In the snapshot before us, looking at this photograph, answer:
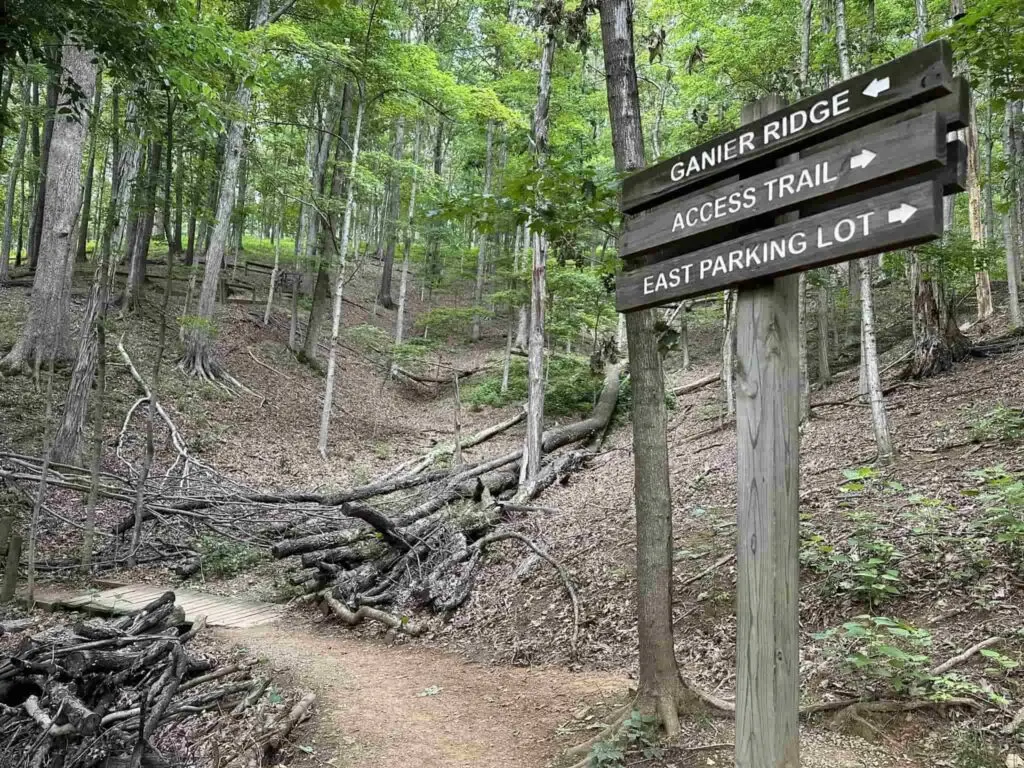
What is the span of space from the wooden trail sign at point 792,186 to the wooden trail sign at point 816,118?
0.26 ft

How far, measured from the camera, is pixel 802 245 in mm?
2252

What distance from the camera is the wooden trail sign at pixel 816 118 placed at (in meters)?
2.03

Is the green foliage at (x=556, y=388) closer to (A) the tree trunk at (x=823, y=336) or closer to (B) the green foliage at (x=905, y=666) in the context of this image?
(A) the tree trunk at (x=823, y=336)

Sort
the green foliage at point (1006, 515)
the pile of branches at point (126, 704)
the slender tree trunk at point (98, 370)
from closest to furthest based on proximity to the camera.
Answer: the pile of branches at point (126, 704) → the green foliage at point (1006, 515) → the slender tree trunk at point (98, 370)

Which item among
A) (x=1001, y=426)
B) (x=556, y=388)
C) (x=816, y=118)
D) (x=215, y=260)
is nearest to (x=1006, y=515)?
(x=1001, y=426)

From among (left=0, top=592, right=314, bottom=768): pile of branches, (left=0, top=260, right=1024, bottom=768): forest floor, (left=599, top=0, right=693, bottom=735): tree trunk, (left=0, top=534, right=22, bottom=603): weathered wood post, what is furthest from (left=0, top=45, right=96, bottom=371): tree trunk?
(left=599, top=0, right=693, bottom=735): tree trunk

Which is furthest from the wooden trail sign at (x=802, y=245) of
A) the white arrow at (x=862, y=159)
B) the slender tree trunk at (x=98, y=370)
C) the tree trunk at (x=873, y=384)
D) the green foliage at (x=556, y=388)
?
the green foliage at (x=556, y=388)

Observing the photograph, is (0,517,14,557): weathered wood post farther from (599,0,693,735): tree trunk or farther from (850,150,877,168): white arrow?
(850,150,877,168): white arrow

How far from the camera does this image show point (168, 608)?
6.55 meters

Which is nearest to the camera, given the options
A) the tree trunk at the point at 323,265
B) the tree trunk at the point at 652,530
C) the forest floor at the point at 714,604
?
the forest floor at the point at 714,604

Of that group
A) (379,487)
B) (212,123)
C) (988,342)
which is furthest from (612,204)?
(988,342)

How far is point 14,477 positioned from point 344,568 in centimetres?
502

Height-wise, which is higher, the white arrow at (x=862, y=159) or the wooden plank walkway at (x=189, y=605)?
the white arrow at (x=862, y=159)

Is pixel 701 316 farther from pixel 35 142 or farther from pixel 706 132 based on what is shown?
pixel 35 142
